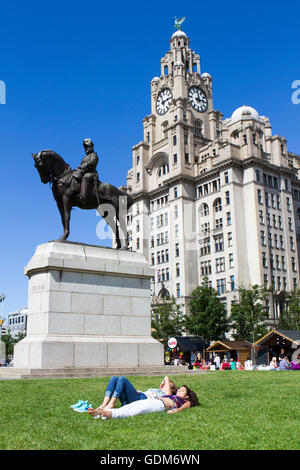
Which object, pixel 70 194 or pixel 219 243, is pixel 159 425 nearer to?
pixel 70 194

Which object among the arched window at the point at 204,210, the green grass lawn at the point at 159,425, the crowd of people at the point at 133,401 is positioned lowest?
the green grass lawn at the point at 159,425

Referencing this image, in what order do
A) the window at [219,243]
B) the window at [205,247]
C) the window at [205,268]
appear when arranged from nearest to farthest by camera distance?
the window at [219,243]
the window at [205,268]
the window at [205,247]

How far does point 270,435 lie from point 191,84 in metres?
106

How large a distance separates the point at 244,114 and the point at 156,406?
97.8m

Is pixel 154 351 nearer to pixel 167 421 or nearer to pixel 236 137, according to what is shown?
pixel 167 421

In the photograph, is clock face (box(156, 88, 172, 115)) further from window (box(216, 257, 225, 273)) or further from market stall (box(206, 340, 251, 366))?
market stall (box(206, 340, 251, 366))

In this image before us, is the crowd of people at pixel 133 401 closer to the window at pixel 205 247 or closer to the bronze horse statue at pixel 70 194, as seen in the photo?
the bronze horse statue at pixel 70 194

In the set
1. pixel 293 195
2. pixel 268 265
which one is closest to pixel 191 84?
pixel 293 195

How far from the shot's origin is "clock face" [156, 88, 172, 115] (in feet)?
345

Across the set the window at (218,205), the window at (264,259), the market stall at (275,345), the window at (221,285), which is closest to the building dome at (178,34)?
the window at (218,205)

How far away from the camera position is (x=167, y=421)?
6949mm

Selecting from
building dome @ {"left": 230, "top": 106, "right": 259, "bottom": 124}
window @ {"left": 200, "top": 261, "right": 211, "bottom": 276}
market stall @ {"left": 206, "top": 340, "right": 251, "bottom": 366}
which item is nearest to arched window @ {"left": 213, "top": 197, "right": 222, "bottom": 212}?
window @ {"left": 200, "top": 261, "right": 211, "bottom": 276}

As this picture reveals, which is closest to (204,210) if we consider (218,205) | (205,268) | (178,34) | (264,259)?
(218,205)

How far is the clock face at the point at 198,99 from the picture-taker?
10425 cm
